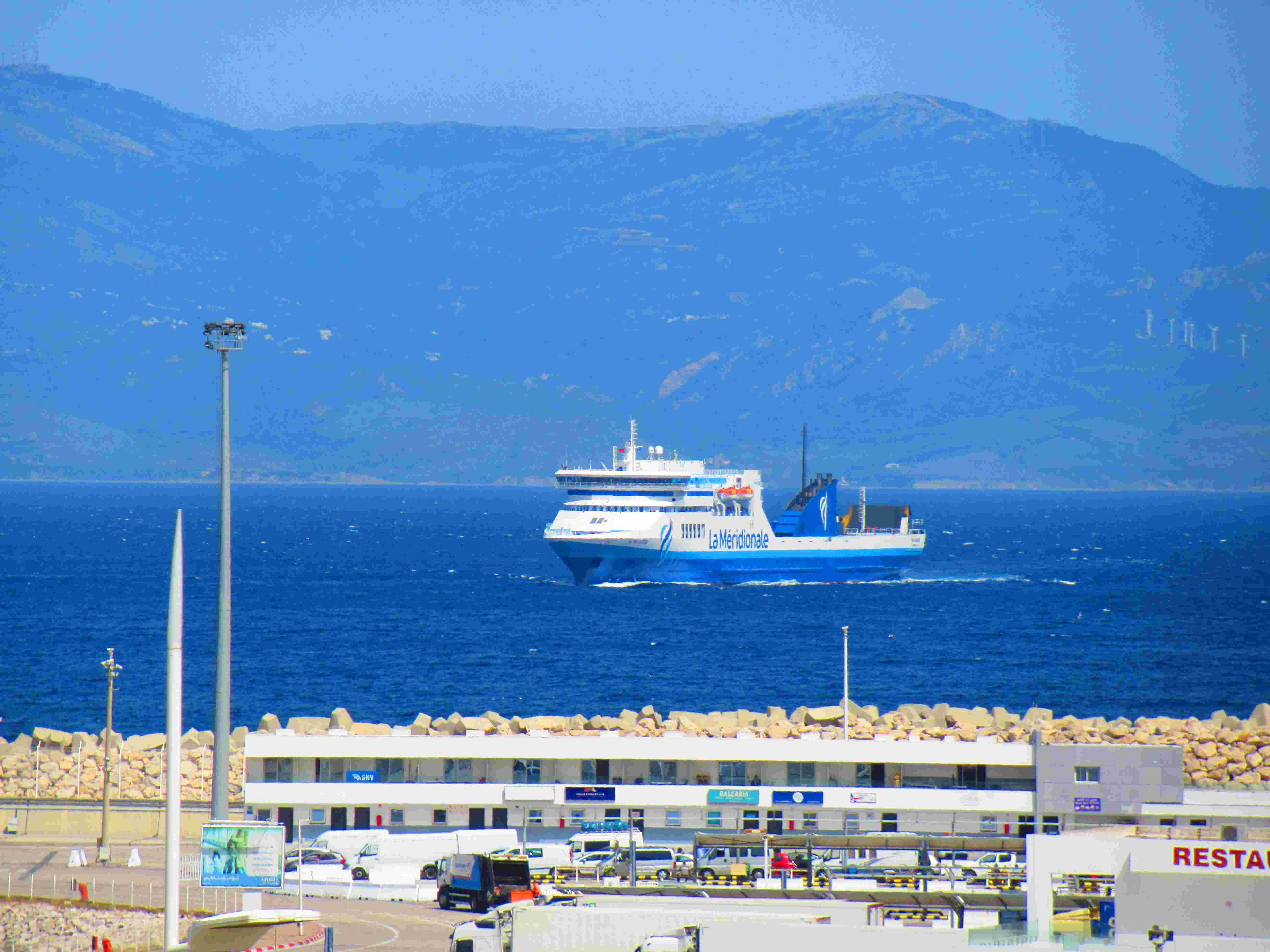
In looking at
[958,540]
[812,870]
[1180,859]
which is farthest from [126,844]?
[958,540]

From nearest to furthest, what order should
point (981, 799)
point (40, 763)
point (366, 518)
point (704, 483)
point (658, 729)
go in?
1. point (981, 799)
2. point (40, 763)
3. point (658, 729)
4. point (704, 483)
5. point (366, 518)

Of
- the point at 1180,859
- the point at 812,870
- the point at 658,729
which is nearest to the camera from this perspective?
the point at 1180,859

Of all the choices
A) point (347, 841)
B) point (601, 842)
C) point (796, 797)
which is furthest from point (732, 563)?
point (601, 842)

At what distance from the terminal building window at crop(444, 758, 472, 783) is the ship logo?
61093 mm

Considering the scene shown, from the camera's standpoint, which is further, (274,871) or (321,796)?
(321,796)

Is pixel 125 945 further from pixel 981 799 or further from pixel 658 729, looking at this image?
pixel 658 729

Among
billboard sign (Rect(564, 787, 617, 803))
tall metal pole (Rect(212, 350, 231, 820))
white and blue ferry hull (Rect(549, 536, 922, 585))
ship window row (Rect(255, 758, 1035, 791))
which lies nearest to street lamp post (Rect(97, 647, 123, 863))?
ship window row (Rect(255, 758, 1035, 791))

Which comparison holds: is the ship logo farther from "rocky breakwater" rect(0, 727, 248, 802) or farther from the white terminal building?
the white terminal building

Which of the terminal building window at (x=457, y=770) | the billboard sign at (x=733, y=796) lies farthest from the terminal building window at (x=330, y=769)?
the billboard sign at (x=733, y=796)

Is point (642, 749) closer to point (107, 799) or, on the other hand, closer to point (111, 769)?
point (107, 799)

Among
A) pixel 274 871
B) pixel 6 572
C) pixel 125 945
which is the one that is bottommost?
pixel 125 945

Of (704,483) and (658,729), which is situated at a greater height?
(704,483)

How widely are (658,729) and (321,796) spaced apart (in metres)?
9.97

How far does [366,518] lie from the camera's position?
7456 inches
